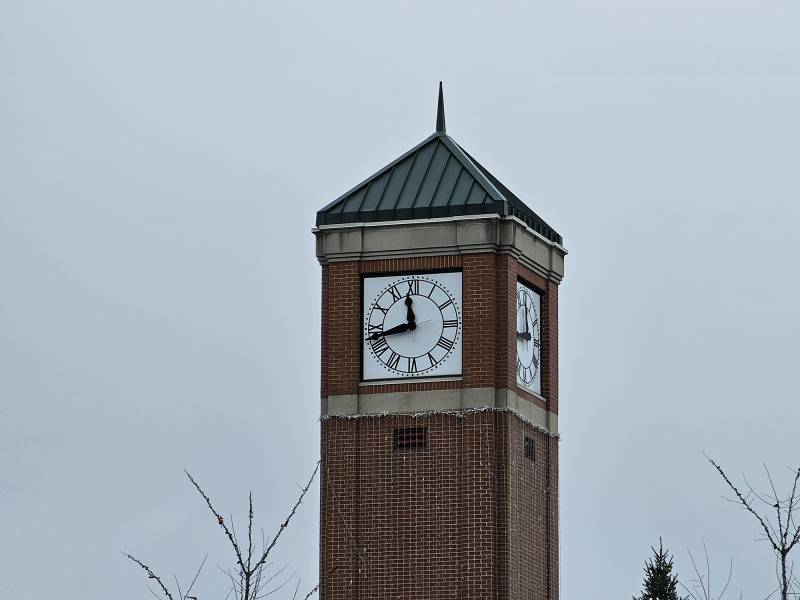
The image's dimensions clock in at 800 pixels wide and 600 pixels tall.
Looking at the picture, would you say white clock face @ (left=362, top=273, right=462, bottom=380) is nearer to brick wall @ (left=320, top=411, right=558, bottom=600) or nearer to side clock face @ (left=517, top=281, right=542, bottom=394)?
brick wall @ (left=320, top=411, right=558, bottom=600)

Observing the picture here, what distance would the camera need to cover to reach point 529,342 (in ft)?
158

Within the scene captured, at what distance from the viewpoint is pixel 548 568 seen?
156 feet

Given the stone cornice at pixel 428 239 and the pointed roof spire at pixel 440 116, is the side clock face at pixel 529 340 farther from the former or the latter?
the pointed roof spire at pixel 440 116

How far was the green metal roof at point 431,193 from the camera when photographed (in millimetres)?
47000

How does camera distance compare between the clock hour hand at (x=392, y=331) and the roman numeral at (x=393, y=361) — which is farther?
the roman numeral at (x=393, y=361)

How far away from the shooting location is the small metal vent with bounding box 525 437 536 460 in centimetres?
4719

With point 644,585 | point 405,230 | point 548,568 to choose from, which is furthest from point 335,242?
point 644,585

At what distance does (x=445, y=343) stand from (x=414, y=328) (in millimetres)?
679

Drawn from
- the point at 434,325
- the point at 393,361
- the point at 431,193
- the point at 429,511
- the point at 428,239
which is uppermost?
the point at 431,193

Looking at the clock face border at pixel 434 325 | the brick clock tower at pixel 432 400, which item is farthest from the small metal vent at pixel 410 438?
the clock face border at pixel 434 325

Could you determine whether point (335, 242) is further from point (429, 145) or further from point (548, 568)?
point (548, 568)

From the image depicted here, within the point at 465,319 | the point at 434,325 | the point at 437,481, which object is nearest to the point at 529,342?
the point at 465,319

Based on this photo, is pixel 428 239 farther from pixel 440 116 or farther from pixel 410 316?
pixel 440 116

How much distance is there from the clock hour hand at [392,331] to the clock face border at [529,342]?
7.50 ft
